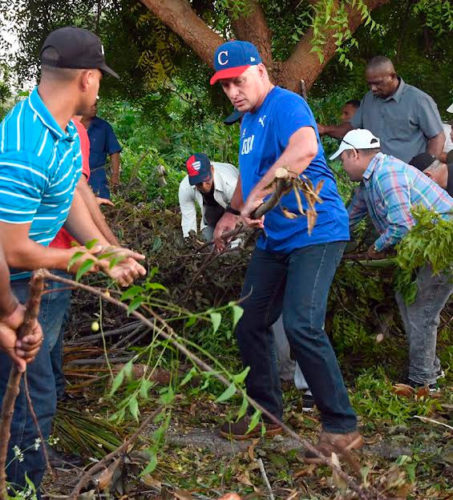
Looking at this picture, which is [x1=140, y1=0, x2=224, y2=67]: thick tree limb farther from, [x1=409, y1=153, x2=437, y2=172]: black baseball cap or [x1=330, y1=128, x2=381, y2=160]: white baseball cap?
[x1=409, y1=153, x2=437, y2=172]: black baseball cap

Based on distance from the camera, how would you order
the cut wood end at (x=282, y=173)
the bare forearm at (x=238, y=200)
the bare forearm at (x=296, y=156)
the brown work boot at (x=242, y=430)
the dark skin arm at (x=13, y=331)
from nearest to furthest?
the dark skin arm at (x=13, y=331)
the cut wood end at (x=282, y=173)
the bare forearm at (x=296, y=156)
the brown work boot at (x=242, y=430)
the bare forearm at (x=238, y=200)

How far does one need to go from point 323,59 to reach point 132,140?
697 centimetres

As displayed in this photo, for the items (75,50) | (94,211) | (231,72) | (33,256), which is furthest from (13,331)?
(231,72)

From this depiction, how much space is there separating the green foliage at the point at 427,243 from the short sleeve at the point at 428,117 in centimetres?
162

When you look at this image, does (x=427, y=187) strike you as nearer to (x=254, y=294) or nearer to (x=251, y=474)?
(x=254, y=294)

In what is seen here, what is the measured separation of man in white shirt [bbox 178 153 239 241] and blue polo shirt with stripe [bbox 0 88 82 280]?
270 centimetres

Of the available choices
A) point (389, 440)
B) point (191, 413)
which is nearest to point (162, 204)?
point (191, 413)

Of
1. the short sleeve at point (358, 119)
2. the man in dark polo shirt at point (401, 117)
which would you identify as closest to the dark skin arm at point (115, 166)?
the short sleeve at point (358, 119)

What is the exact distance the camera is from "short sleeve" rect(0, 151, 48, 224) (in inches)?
121

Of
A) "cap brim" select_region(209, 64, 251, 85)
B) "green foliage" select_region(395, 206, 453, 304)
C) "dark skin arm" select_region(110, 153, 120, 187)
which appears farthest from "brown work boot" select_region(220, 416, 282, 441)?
"dark skin arm" select_region(110, 153, 120, 187)

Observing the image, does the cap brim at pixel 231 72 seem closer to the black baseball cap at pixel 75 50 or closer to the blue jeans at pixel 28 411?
the black baseball cap at pixel 75 50

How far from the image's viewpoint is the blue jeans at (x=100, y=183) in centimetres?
754

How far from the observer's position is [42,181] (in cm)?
317

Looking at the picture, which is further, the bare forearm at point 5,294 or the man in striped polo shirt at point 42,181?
the man in striped polo shirt at point 42,181
